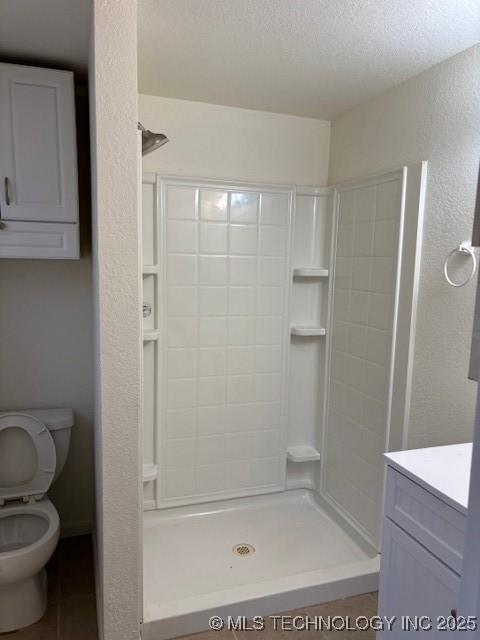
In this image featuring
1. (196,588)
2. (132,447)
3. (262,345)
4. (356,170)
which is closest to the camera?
(132,447)

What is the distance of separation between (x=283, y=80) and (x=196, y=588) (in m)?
2.32

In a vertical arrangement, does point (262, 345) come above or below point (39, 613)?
above

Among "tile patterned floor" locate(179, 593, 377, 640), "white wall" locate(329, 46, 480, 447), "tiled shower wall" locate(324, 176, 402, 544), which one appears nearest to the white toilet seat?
"tile patterned floor" locate(179, 593, 377, 640)

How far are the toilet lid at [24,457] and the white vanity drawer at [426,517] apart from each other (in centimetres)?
150

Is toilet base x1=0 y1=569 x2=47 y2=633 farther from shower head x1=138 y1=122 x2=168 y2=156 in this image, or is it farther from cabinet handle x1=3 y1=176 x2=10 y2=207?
shower head x1=138 y1=122 x2=168 y2=156

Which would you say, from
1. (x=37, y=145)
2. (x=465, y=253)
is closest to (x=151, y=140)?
(x=37, y=145)

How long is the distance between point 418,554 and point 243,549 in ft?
3.98

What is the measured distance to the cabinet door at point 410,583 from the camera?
3.96 feet

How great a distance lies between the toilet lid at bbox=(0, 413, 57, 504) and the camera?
6.65 feet

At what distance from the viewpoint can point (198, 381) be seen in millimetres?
2504

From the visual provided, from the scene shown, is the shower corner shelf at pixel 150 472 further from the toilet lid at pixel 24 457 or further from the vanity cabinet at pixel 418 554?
the vanity cabinet at pixel 418 554

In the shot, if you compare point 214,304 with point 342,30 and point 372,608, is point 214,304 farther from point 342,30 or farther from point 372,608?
point 372,608

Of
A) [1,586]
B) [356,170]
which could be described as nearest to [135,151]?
[356,170]

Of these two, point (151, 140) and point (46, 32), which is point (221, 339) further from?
point (46, 32)
